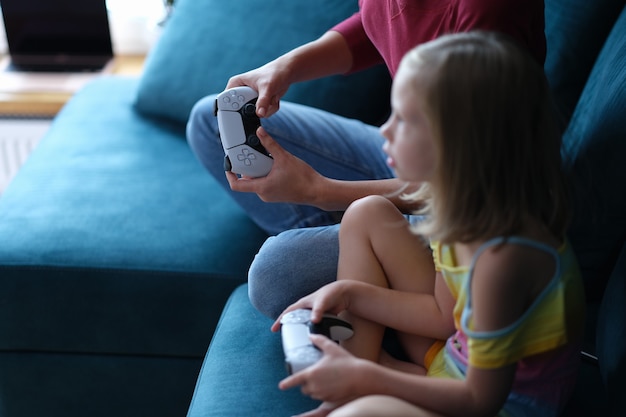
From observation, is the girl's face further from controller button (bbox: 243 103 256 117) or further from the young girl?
controller button (bbox: 243 103 256 117)

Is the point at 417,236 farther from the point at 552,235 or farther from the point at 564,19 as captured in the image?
the point at 564,19

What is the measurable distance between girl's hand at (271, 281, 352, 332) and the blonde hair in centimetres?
20

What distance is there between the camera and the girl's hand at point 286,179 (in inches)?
48.2

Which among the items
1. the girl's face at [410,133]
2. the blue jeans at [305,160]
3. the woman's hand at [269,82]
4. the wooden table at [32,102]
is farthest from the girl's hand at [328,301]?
the wooden table at [32,102]

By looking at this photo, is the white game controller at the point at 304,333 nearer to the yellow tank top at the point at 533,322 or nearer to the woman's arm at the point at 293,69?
the yellow tank top at the point at 533,322

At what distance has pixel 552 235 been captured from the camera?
925mm

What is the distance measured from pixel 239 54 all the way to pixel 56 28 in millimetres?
827

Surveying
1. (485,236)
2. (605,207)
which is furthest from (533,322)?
(605,207)

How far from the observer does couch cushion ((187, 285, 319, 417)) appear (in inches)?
43.9

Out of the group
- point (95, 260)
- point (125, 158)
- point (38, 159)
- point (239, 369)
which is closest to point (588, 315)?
point (239, 369)

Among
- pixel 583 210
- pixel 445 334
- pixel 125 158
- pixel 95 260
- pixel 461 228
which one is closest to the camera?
pixel 461 228

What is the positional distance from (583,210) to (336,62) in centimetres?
52

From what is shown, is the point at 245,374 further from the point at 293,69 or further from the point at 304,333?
the point at 293,69

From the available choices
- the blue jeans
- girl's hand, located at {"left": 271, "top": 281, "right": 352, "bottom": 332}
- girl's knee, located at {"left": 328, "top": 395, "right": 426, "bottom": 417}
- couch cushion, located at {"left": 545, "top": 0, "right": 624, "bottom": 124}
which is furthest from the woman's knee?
couch cushion, located at {"left": 545, "top": 0, "right": 624, "bottom": 124}
